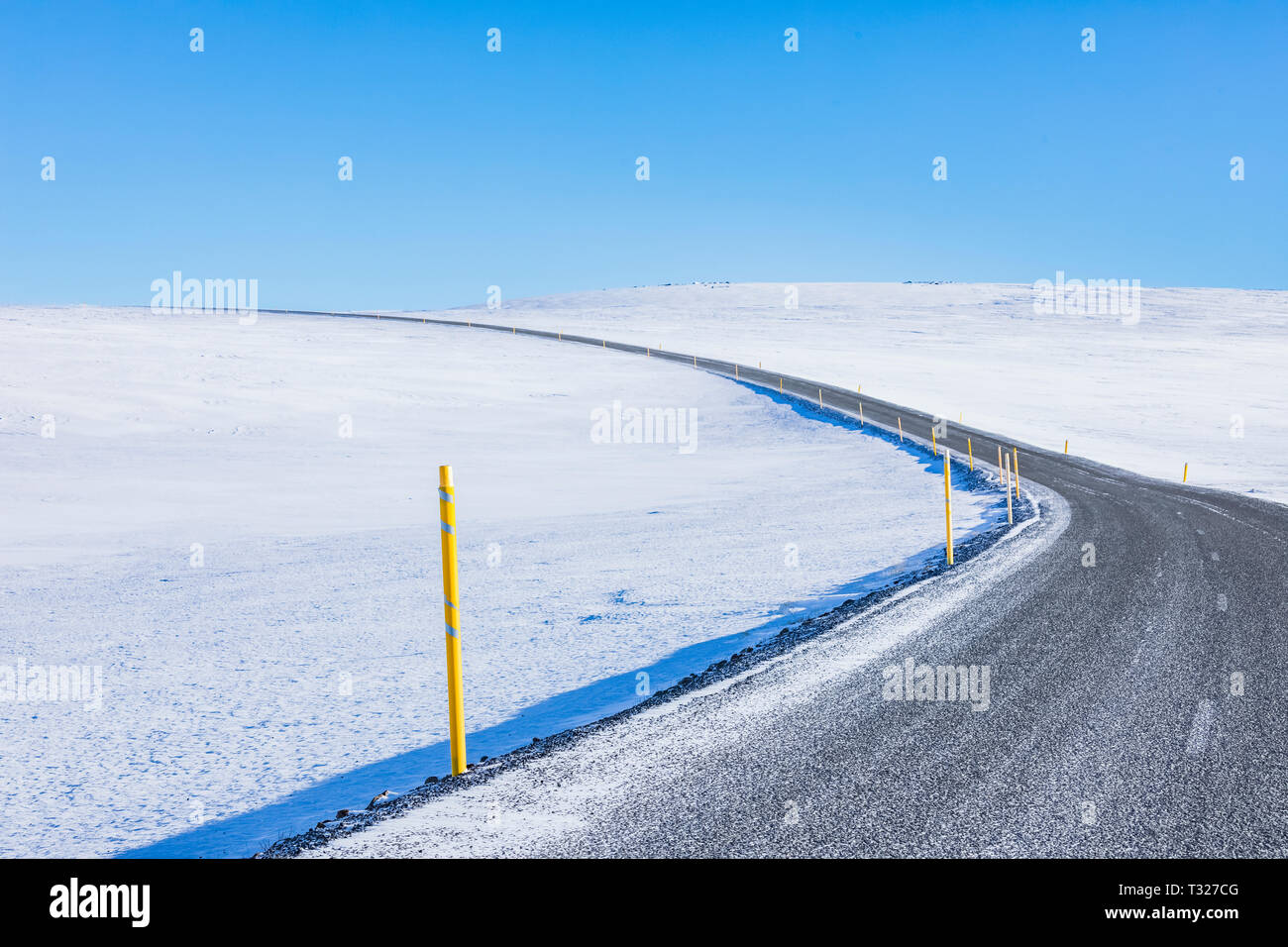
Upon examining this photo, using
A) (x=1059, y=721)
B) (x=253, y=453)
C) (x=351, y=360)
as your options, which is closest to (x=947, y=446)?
(x=253, y=453)

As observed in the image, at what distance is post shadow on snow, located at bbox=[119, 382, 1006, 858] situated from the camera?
235 inches

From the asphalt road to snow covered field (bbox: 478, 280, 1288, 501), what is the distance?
19317 mm

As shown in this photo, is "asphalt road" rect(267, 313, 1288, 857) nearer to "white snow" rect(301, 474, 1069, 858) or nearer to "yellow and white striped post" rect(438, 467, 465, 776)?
"white snow" rect(301, 474, 1069, 858)

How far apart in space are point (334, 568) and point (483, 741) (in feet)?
29.7

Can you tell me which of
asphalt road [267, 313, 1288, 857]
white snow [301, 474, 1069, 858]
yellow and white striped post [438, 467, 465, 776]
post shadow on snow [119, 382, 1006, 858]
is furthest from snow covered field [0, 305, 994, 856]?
asphalt road [267, 313, 1288, 857]

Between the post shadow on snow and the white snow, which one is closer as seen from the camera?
the white snow

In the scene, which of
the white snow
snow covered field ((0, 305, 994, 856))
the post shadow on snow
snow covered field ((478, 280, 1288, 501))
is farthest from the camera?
snow covered field ((478, 280, 1288, 501))

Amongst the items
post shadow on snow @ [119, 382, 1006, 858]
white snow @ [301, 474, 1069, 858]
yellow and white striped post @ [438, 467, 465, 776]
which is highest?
yellow and white striped post @ [438, 467, 465, 776]

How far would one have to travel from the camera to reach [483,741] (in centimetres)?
762

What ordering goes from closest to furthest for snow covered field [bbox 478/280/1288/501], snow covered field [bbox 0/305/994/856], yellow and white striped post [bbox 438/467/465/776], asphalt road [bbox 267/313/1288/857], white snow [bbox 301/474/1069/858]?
asphalt road [bbox 267/313/1288/857] < white snow [bbox 301/474/1069/858] < yellow and white striped post [bbox 438/467/465/776] < snow covered field [bbox 0/305/994/856] < snow covered field [bbox 478/280/1288/501]

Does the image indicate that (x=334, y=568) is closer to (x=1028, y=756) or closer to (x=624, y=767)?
(x=624, y=767)

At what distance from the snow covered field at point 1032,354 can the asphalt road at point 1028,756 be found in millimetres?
19317
